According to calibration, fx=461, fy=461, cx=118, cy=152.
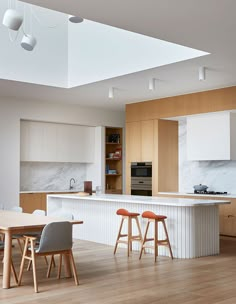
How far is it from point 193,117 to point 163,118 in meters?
0.67

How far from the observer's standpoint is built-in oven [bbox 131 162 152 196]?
386 inches

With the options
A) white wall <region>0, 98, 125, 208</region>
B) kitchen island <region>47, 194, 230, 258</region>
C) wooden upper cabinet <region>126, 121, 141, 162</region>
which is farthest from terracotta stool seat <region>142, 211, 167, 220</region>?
white wall <region>0, 98, 125, 208</region>

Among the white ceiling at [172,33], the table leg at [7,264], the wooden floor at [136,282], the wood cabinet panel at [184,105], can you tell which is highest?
the white ceiling at [172,33]

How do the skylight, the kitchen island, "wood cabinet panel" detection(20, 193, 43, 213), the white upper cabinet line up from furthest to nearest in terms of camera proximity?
1. "wood cabinet panel" detection(20, 193, 43, 213)
2. the white upper cabinet
3. the skylight
4. the kitchen island

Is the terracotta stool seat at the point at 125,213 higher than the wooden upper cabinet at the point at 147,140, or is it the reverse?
the wooden upper cabinet at the point at 147,140

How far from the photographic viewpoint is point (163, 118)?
9.56 meters

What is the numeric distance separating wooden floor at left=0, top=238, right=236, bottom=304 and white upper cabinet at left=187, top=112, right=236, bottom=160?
243 centimetres

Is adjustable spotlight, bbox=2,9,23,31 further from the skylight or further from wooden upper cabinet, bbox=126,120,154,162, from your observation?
wooden upper cabinet, bbox=126,120,154,162

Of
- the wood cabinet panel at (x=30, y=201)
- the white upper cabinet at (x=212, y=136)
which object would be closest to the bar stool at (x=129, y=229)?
the white upper cabinet at (x=212, y=136)

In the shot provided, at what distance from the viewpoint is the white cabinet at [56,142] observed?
10148mm

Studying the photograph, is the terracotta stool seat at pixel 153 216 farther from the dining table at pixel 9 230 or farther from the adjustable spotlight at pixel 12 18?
the adjustable spotlight at pixel 12 18

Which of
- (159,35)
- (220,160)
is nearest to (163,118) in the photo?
(220,160)

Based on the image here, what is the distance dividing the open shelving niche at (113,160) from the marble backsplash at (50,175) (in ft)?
2.22

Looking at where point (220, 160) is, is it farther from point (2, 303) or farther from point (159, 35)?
point (2, 303)
